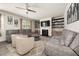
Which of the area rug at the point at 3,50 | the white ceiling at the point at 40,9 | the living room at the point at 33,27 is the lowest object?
the area rug at the point at 3,50

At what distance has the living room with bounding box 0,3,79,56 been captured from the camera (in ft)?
5.13

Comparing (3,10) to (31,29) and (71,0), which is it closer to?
(31,29)

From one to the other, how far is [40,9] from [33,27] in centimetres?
40

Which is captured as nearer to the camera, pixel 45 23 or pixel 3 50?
pixel 3 50

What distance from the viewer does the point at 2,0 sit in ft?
4.72

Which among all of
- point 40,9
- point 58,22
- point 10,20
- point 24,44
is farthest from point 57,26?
point 10,20

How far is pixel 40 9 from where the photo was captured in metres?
1.65

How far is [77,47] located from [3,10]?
142 cm

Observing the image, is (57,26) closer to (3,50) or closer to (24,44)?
(24,44)

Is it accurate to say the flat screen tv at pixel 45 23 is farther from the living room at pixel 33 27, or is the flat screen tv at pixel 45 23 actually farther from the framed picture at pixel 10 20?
the framed picture at pixel 10 20

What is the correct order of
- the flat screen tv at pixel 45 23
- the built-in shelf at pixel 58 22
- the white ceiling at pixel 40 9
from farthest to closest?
the flat screen tv at pixel 45 23 → the built-in shelf at pixel 58 22 → the white ceiling at pixel 40 9

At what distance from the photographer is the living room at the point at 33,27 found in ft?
5.13

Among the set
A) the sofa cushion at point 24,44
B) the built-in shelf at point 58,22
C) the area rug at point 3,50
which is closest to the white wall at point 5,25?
the area rug at point 3,50

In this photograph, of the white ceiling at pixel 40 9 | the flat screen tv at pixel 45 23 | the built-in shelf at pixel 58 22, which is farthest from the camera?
the flat screen tv at pixel 45 23
